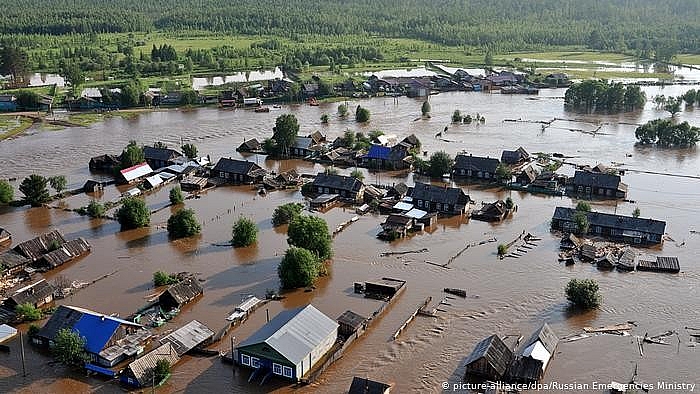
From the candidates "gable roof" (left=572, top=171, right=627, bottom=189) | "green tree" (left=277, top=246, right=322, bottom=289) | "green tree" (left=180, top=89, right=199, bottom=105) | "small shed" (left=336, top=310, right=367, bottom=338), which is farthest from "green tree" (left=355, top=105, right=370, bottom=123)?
"small shed" (left=336, top=310, right=367, bottom=338)

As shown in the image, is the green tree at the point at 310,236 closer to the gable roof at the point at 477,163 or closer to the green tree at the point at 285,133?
the gable roof at the point at 477,163

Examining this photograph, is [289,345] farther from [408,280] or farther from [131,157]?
[131,157]

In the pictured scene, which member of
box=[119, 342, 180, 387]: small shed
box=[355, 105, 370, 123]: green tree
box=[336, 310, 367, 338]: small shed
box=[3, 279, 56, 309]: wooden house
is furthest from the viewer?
box=[355, 105, 370, 123]: green tree

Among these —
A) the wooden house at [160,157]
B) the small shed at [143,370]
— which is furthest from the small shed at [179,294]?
the wooden house at [160,157]

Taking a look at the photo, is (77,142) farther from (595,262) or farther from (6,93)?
(595,262)

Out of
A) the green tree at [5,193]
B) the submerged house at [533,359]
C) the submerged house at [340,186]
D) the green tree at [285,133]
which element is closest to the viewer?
the submerged house at [533,359]

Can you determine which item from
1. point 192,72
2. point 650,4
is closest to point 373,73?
point 192,72

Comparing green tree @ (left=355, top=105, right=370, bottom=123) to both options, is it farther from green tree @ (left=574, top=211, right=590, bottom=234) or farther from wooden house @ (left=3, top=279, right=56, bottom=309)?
wooden house @ (left=3, top=279, right=56, bottom=309)
